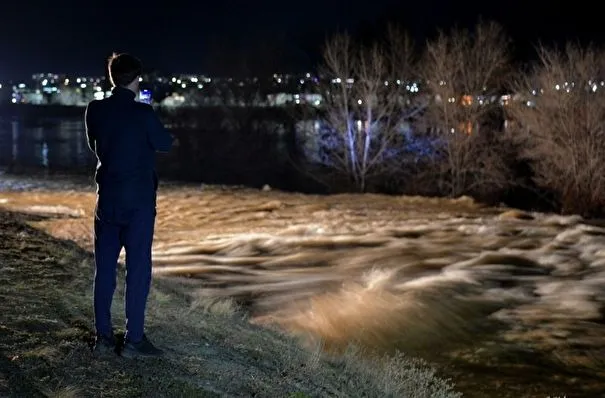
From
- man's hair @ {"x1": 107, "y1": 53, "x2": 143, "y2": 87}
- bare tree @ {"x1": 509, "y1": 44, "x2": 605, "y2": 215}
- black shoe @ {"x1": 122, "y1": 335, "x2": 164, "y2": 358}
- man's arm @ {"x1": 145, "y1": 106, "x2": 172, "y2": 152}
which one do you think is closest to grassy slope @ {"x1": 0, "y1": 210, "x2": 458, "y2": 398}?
black shoe @ {"x1": 122, "y1": 335, "x2": 164, "y2": 358}

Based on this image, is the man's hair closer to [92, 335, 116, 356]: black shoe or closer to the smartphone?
the smartphone

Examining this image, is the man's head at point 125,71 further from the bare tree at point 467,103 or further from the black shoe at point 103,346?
the bare tree at point 467,103

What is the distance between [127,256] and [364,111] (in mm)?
37341

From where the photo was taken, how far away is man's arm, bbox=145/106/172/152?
5.68m

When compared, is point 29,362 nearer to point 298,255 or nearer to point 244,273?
point 244,273

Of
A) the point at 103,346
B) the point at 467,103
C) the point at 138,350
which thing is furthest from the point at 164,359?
the point at 467,103

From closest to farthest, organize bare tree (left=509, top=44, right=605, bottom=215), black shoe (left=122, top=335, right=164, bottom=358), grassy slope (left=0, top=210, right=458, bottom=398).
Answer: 1. grassy slope (left=0, top=210, right=458, bottom=398)
2. black shoe (left=122, top=335, right=164, bottom=358)
3. bare tree (left=509, top=44, right=605, bottom=215)

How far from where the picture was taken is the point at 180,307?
9.42 metres

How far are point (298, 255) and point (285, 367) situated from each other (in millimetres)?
10741

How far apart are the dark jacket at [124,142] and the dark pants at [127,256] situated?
4.1 inches

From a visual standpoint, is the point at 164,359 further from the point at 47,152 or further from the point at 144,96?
the point at 47,152

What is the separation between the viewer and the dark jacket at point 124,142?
18.6 ft

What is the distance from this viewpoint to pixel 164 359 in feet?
20.4

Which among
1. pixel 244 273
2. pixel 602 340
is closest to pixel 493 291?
pixel 602 340
